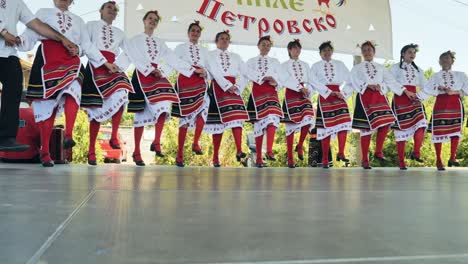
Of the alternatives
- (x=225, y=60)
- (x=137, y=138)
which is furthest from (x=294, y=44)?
(x=137, y=138)

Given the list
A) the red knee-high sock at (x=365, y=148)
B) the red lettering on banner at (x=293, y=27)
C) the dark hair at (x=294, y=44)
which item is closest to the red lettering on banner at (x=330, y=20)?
the red lettering on banner at (x=293, y=27)

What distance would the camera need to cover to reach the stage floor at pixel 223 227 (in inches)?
34.1

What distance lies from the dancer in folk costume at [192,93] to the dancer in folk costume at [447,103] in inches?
91.0

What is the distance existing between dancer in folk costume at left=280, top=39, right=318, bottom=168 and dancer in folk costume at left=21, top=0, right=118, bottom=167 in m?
2.13

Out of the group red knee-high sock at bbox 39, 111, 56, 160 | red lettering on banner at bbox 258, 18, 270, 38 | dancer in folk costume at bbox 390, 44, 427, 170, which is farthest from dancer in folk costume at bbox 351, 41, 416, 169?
red knee-high sock at bbox 39, 111, 56, 160

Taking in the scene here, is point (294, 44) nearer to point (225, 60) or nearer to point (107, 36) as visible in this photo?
point (225, 60)

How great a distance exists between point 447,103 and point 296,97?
1608 millimetres

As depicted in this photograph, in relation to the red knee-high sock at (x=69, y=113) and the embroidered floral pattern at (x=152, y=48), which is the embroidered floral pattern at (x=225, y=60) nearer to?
the embroidered floral pattern at (x=152, y=48)

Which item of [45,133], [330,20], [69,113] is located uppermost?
[330,20]

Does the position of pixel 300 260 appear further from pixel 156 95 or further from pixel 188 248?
pixel 156 95

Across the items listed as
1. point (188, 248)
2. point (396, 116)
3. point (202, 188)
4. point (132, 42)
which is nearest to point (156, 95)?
point (132, 42)

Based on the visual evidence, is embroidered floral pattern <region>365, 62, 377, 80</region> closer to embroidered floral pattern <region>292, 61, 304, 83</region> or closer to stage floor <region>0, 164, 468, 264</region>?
embroidered floral pattern <region>292, 61, 304, 83</region>

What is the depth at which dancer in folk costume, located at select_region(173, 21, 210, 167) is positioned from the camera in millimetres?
4367

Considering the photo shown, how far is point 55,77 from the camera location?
3486mm
